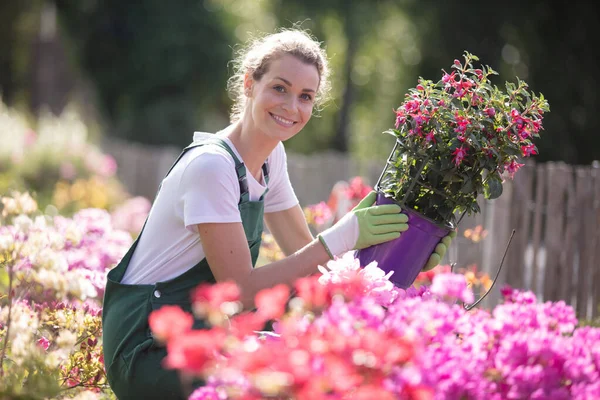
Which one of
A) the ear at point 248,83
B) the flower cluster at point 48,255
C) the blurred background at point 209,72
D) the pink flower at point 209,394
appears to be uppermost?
the blurred background at point 209,72

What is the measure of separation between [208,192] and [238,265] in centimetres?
26

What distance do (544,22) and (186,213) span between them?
18.3 m

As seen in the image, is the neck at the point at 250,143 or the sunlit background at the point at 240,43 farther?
the sunlit background at the point at 240,43

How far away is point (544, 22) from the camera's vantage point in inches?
746

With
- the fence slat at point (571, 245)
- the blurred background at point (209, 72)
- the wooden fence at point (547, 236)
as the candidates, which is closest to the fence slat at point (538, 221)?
the wooden fence at point (547, 236)

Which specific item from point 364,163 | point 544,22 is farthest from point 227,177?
point 544,22

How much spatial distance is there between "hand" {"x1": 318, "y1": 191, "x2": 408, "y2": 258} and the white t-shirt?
1.09 feet

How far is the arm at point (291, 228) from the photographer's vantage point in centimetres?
320

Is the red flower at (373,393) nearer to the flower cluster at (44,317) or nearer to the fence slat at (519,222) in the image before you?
the flower cluster at (44,317)

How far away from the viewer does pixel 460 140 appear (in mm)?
2502

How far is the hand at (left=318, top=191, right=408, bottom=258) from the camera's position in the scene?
254 cm

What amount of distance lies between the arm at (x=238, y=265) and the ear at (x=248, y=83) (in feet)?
2.23

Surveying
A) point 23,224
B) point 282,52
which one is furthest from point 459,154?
point 23,224

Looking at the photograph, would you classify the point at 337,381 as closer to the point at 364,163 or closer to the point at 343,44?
the point at 364,163
